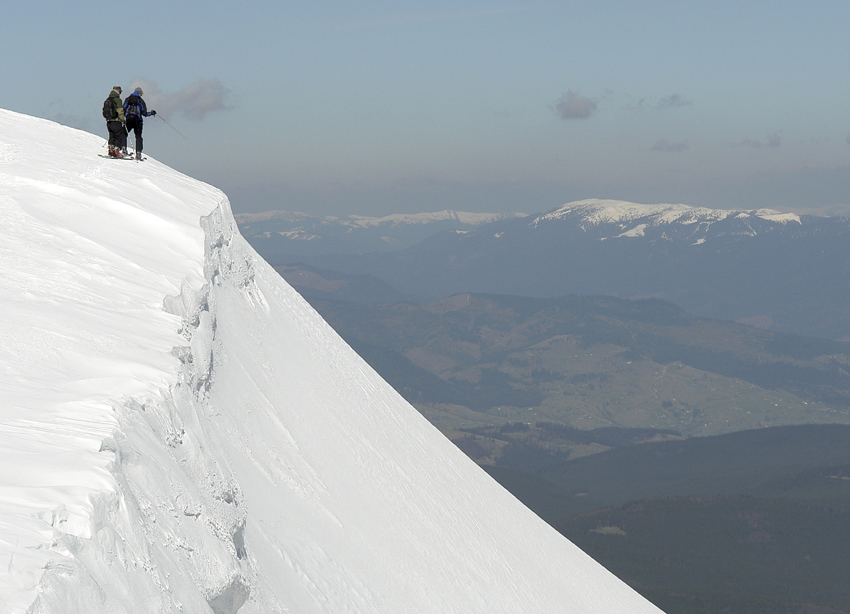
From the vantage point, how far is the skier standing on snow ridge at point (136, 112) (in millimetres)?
31219

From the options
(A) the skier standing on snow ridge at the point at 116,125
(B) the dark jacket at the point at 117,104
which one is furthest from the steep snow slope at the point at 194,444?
(B) the dark jacket at the point at 117,104

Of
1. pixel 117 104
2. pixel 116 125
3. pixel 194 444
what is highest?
pixel 117 104

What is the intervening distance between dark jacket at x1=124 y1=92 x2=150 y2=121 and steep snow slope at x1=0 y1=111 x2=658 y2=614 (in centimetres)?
210

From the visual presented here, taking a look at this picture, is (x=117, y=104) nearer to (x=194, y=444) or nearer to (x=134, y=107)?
(x=134, y=107)

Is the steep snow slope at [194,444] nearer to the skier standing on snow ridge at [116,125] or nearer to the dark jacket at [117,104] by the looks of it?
the skier standing on snow ridge at [116,125]

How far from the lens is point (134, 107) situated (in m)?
31.4

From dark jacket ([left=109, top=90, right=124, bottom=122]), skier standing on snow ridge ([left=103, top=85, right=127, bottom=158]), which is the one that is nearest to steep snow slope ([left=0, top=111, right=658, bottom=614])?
skier standing on snow ridge ([left=103, top=85, right=127, bottom=158])

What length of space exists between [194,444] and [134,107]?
2284 centimetres

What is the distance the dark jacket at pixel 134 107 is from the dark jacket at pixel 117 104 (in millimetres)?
418

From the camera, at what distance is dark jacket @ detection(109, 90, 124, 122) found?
3020 cm

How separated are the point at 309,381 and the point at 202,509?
730 inches

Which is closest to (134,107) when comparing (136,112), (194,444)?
(136,112)

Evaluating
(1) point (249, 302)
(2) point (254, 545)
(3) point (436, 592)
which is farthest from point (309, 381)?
(2) point (254, 545)

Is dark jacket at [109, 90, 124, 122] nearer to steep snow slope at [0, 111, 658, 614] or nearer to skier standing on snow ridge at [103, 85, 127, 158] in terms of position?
skier standing on snow ridge at [103, 85, 127, 158]
